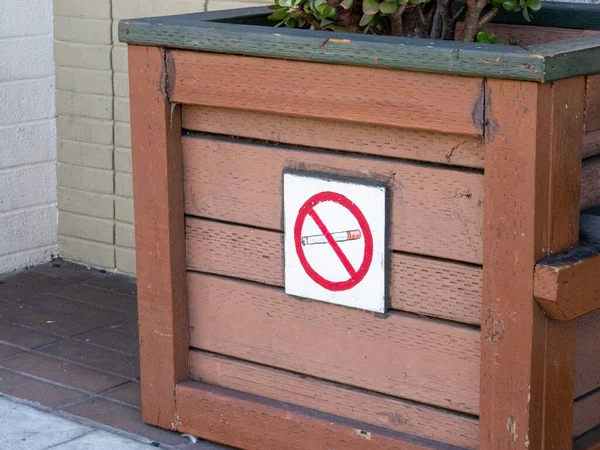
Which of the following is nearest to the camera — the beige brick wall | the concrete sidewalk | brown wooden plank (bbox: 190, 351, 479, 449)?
brown wooden plank (bbox: 190, 351, 479, 449)

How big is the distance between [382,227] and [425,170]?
6.8 inches

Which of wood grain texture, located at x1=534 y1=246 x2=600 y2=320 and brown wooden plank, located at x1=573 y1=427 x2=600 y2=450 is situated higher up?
wood grain texture, located at x1=534 y1=246 x2=600 y2=320

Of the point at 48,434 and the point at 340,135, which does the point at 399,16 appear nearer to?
the point at 340,135

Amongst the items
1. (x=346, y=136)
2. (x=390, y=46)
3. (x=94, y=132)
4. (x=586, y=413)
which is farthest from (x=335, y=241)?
(x=94, y=132)

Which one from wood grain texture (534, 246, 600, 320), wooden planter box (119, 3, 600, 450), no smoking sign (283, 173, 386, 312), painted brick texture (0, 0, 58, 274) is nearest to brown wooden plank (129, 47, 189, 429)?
wooden planter box (119, 3, 600, 450)

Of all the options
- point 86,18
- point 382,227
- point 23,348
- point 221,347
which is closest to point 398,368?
point 382,227

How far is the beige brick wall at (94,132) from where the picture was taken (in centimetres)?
439

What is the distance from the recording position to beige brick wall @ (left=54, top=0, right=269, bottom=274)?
4.39 meters

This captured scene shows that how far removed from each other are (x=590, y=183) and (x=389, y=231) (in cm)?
48

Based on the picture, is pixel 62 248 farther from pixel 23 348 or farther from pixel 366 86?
pixel 366 86

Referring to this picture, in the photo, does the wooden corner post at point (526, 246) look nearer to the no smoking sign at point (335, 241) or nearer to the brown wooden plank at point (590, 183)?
the brown wooden plank at point (590, 183)

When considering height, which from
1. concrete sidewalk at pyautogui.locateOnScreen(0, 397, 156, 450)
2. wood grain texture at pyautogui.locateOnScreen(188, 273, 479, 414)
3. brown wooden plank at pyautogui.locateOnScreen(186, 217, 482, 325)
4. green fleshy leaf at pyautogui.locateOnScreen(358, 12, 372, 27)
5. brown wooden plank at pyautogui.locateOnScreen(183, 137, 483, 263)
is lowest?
concrete sidewalk at pyautogui.locateOnScreen(0, 397, 156, 450)

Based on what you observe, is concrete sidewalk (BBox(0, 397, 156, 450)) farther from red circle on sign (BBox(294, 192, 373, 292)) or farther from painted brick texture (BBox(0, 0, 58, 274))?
painted brick texture (BBox(0, 0, 58, 274))

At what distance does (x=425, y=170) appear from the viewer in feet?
8.25
